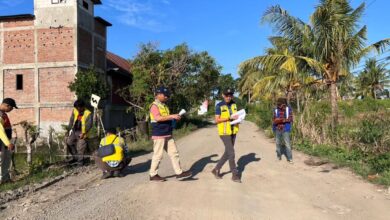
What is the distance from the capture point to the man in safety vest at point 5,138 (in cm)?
809

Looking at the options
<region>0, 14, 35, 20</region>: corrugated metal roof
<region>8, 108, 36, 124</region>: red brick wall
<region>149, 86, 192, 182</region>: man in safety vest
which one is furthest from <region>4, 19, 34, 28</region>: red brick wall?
<region>149, 86, 192, 182</region>: man in safety vest

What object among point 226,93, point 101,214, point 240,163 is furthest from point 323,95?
point 101,214

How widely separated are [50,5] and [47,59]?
11.0 feet

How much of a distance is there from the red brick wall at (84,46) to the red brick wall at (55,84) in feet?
4.16

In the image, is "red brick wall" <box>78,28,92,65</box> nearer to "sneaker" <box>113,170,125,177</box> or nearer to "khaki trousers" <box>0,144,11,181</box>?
"khaki trousers" <box>0,144,11,181</box>

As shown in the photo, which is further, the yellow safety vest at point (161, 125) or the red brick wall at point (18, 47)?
the red brick wall at point (18, 47)

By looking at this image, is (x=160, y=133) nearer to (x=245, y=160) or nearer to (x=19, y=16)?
(x=245, y=160)

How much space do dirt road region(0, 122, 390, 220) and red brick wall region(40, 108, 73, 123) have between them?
17.4 meters

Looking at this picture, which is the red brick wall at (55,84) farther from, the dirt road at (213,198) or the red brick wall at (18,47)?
the dirt road at (213,198)

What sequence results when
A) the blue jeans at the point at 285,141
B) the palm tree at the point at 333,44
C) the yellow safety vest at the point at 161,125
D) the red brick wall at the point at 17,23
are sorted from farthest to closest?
the red brick wall at the point at 17,23 → the palm tree at the point at 333,44 → the blue jeans at the point at 285,141 → the yellow safety vest at the point at 161,125

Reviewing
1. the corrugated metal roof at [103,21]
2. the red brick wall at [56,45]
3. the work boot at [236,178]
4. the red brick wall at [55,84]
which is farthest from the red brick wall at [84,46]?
the work boot at [236,178]

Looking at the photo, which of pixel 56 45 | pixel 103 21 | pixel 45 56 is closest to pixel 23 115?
pixel 45 56

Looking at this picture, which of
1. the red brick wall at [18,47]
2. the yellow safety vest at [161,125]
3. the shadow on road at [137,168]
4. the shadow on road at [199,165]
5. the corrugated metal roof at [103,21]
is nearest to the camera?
the yellow safety vest at [161,125]

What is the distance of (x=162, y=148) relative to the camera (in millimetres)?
8266
